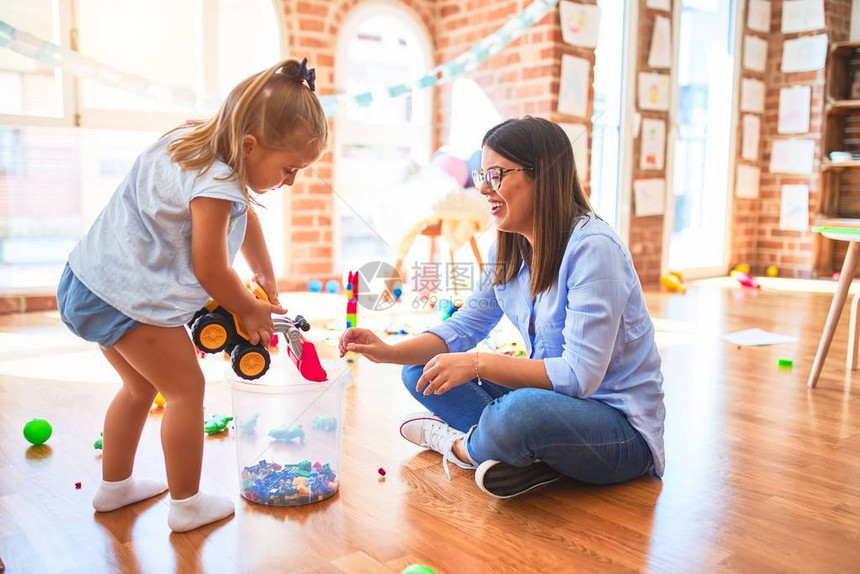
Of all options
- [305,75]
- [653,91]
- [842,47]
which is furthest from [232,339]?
[842,47]

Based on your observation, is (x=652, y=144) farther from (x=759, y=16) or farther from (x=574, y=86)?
(x=759, y=16)

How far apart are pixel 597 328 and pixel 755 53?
470 cm

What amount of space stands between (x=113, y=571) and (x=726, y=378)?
1846mm

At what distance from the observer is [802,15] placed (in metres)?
5.22

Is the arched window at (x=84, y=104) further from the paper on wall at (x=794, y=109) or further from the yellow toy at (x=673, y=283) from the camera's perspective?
the paper on wall at (x=794, y=109)

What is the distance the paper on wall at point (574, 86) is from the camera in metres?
4.00

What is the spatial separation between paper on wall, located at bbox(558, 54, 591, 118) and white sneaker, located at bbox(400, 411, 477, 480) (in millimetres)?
2662

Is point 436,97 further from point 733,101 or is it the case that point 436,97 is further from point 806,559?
point 806,559

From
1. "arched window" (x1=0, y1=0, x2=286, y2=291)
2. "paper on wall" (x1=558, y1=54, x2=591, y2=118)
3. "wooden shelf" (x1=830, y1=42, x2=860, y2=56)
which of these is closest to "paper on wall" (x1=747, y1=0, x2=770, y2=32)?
"wooden shelf" (x1=830, y1=42, x2=860, y2=56)

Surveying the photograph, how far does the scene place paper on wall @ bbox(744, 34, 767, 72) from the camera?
17.2ft

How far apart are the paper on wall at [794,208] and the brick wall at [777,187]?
0.03 m

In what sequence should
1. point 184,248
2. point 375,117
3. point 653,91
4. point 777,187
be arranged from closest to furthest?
→ point 184,248
point 375,117
point 653,91
point 777,187

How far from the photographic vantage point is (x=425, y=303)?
2.36m

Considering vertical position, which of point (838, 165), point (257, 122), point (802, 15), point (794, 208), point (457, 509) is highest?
point (802, 15)
